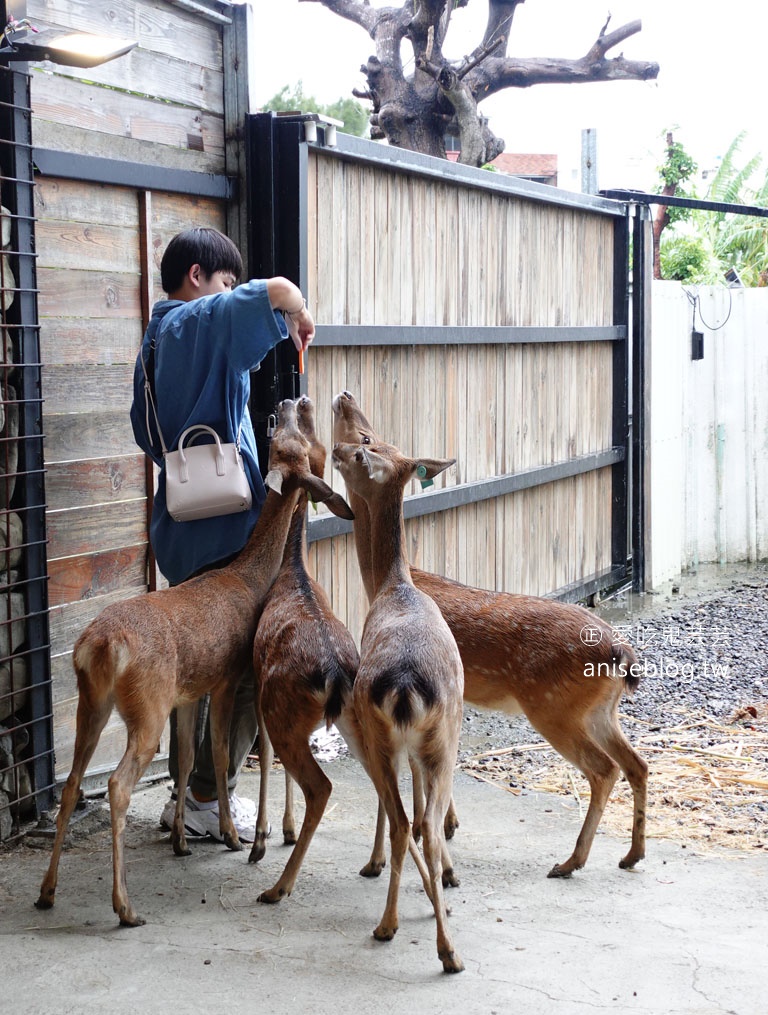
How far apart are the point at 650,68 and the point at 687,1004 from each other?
10936 mm

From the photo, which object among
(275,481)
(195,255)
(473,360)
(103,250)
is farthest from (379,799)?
(473,360)

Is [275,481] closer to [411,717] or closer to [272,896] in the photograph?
[411,717]

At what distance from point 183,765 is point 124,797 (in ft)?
1.75

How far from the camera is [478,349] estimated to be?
699 cm

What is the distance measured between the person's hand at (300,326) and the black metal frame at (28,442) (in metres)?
0.94

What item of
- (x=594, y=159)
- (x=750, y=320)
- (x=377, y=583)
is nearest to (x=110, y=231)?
(x=377, y=583)

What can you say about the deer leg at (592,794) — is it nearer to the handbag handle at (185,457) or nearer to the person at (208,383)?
the person at (208,383)

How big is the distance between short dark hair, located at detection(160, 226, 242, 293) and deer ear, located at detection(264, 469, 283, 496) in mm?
743

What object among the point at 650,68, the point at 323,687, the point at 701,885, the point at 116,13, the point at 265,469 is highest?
the point at 650,68

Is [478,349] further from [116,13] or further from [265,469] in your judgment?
[116,13]

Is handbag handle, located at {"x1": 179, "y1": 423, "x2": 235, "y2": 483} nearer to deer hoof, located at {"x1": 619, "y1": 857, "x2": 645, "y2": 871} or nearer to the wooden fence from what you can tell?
the wooden fence

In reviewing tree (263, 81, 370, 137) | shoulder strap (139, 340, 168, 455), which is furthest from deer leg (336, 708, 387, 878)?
tree (263, 81, 370, 137)

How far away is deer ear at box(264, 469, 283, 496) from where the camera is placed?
13.5 feet

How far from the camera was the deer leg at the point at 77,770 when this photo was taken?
12.2 feet
